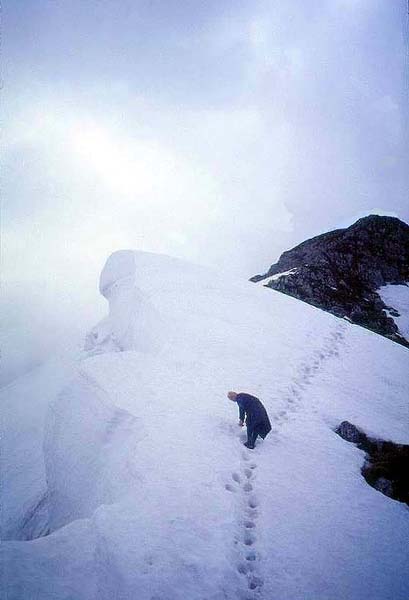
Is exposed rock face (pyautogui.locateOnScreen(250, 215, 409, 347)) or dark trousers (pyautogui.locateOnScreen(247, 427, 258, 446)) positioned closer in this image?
dark trousers (pyautogui.locateOnScreen(247, 427, 258, 446))

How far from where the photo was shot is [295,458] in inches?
406

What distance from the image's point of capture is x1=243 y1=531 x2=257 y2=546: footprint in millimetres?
7512

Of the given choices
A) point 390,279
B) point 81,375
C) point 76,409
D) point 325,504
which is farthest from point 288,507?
point 390,279

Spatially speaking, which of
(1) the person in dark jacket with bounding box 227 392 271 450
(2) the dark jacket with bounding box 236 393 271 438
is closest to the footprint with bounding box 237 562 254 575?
(1) the person in dark jacket with bounding box 227 392 271 450

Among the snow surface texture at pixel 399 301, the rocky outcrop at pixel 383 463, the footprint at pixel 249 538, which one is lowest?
the footprint at pixel 249 538

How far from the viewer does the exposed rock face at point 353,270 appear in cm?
3244

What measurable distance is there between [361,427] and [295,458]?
4119 mm

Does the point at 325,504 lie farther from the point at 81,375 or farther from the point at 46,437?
the point at 46,437

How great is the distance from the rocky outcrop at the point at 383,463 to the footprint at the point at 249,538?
451 cm

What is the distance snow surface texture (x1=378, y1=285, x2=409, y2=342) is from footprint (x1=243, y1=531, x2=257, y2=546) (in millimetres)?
28378

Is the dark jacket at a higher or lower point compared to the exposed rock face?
lower

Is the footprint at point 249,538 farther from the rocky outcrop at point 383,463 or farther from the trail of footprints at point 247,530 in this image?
the rocky outcrop at point 383,463

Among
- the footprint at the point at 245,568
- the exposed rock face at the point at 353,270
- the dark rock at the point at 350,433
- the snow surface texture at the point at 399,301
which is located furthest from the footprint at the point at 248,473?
the snow surface texture at the point at 399,301

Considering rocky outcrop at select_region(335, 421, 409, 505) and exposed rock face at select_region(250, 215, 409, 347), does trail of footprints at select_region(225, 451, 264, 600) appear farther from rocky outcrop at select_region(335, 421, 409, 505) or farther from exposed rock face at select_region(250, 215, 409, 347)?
exposed rock face at select_region(250, 215, 409, 347)
